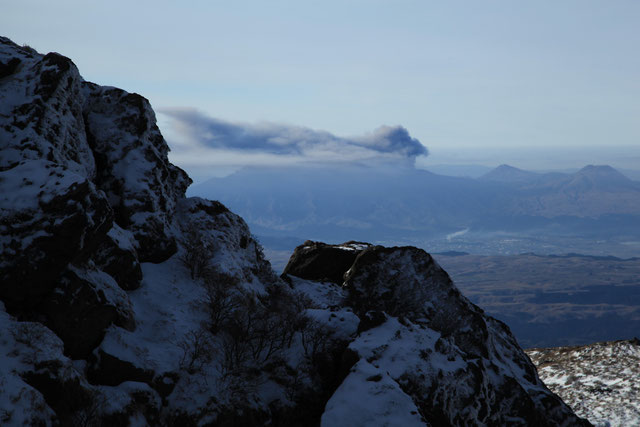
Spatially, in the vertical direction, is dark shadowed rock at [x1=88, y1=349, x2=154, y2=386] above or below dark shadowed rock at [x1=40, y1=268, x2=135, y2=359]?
below

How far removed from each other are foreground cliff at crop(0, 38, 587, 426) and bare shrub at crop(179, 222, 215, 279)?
14cm

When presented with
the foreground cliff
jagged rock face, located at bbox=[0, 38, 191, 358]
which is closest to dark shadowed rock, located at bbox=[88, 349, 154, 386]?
the foreground cliff

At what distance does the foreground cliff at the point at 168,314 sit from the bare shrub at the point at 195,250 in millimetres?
141

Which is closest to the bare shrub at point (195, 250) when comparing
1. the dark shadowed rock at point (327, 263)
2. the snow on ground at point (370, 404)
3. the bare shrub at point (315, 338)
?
the bare shrub at point (315, 338)

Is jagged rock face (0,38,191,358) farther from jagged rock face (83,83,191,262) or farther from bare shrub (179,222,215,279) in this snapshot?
bare shrub (179,222,215,279)

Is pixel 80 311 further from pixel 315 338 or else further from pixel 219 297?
pixel 315 338

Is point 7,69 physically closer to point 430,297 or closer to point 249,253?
point 249,253

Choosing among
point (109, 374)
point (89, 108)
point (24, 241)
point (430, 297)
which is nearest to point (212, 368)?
point (109, 374)

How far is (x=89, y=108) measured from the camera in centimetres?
4266

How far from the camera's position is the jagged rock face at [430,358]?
3081 centimetres

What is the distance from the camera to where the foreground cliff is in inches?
1029

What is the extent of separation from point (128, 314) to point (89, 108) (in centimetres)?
2106

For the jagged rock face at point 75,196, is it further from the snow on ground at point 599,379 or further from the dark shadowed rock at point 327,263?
the snow on ground at point 599,379

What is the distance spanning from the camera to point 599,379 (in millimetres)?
61875
